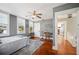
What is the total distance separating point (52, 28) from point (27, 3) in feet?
3.12

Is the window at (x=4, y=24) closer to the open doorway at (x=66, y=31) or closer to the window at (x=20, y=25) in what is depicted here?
the window at (x=20, y=25)

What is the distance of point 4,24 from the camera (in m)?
2.26

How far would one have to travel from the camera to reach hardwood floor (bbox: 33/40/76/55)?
2299 millimetres

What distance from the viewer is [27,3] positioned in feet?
6.92

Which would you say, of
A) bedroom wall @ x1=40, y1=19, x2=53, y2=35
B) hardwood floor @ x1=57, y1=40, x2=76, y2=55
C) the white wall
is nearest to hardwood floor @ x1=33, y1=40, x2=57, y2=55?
hardwood floor @ x1=57, y1=40, x2=76, y2=55

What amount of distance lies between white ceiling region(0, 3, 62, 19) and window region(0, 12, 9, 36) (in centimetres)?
17

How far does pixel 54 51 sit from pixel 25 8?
1408 millimetres

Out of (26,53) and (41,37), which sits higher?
(41,37)

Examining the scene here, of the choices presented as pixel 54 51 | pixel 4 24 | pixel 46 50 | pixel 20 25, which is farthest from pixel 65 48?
pixel 4 24

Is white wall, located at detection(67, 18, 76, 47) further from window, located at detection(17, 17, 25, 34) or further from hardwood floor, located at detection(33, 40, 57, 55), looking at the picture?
window, located at detection(17, 17, 25, 34)

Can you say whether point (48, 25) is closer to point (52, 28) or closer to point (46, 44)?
point (52, 28)

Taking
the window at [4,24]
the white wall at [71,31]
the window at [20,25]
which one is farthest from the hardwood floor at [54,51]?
the window at [4,24]

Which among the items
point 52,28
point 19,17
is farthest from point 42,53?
point 19,17

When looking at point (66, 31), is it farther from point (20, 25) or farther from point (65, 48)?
point (20, 25)
